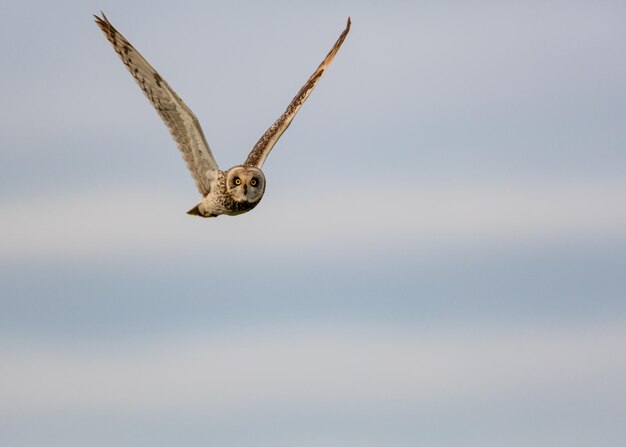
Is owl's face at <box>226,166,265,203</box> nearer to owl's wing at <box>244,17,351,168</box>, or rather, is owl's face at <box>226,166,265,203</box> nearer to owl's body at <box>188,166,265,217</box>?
owl's body at <box>188,166,265,217</box>

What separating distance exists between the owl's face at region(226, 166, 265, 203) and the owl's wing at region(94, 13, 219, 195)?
593mm

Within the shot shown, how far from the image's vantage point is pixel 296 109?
124 ft

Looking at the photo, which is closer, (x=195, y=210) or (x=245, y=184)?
(x=245, y=184)

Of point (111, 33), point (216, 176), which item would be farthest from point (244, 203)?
point (111, 33)

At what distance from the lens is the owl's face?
35594 millimetres

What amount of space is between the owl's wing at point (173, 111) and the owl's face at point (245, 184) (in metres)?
0.59

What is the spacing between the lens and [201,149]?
35875 mm

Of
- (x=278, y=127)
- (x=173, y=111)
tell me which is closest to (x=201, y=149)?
(x=173, y=111)

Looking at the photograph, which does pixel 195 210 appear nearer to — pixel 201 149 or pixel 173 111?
pixel 201 149

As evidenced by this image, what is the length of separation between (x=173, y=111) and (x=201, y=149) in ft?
3.29

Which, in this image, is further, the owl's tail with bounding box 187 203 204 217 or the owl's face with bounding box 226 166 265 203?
the owl's tail with bounding box 187 203 204 217

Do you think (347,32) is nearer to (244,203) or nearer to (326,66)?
(326,66)

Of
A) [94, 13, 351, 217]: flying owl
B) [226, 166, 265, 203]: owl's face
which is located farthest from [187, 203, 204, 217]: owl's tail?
[226, 166, 265, 203]: owl's face

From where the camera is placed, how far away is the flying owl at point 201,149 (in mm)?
34781
